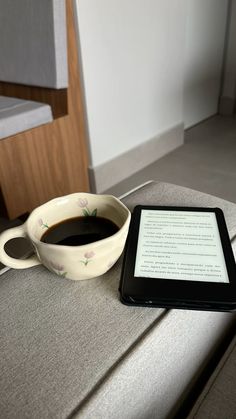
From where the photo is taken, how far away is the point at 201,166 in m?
1.58

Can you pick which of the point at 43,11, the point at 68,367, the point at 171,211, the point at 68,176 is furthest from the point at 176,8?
the point at 68,367

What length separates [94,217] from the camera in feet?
1.47

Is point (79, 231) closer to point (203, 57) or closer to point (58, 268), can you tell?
point (58, 268)

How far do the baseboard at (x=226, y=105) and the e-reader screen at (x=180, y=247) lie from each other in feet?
6.35

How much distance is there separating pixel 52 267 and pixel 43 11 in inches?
32.8

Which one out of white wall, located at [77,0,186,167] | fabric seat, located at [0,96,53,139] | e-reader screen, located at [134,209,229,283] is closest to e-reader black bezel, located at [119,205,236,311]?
e-reader screen, located at [134,209,229,283]

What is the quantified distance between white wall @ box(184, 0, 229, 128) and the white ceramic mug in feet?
5.30

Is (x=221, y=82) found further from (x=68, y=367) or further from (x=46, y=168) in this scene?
(x=68, y=367)

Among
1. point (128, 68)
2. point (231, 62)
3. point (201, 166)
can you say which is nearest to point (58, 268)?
point (128, 68)

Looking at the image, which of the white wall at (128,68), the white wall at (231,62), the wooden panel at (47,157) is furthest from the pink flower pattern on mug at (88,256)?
the white wall at (231,62)

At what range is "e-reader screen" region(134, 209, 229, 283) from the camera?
40 cm

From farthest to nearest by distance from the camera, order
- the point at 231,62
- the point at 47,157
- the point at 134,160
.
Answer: the point at 231,62 < the point at 134,160 < the point at 47,157

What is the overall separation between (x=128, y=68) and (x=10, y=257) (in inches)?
45.1

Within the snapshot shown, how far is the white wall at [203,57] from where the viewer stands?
1.76 m
